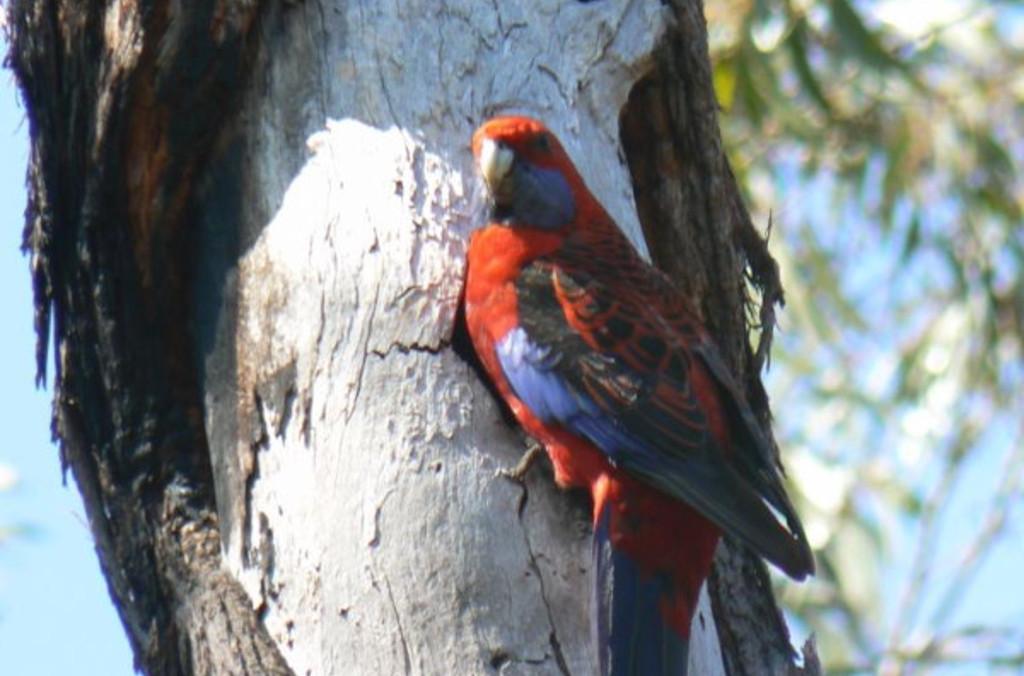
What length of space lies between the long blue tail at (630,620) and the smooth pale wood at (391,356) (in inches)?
3.5

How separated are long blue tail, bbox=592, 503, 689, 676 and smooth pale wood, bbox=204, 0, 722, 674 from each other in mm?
90

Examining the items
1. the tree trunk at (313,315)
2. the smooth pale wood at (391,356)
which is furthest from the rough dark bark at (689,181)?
the smooth pale wood at (391,356)

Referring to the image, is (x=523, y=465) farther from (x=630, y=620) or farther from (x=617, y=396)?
(x=630, y=620)

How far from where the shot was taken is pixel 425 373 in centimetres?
353

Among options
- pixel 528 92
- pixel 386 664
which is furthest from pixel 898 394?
pixel 386 664

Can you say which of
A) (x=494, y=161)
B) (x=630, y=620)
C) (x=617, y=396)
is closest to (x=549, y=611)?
(x=630, y=620)

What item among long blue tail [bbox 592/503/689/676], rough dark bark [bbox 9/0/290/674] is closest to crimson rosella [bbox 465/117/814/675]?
long blue tail [bbox 592/503/689/676]

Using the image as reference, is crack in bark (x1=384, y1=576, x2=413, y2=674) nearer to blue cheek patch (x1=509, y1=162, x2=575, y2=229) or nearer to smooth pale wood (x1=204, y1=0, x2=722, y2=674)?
smooth pale wood (x1=204, y1=0, x2=722, y2=674)

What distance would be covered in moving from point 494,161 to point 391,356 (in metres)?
0.44

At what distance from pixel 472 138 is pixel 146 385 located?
856 mm

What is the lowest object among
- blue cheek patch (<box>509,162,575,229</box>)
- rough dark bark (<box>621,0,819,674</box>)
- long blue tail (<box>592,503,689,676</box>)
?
long blue tail (<box>592,503,689,676</box>)

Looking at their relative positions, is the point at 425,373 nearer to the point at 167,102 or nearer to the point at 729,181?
the point at 167,102

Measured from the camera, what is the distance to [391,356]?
354cm

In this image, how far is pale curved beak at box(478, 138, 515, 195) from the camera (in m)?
3.62
